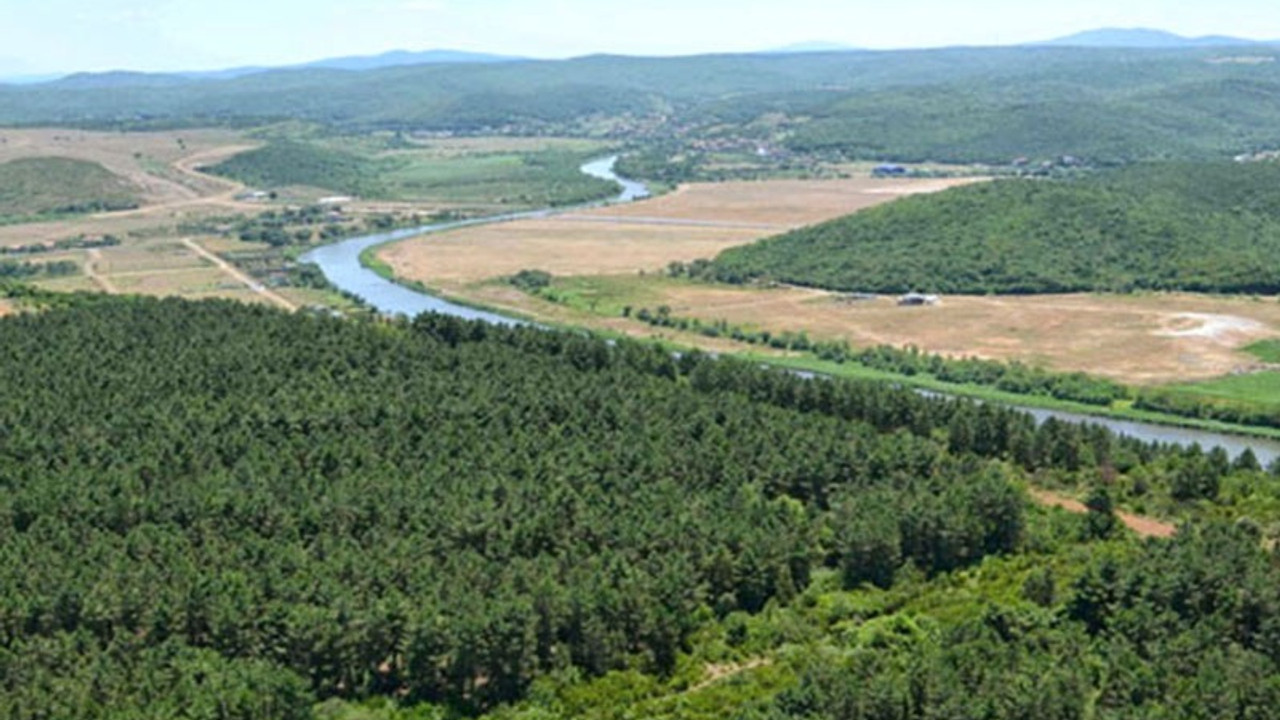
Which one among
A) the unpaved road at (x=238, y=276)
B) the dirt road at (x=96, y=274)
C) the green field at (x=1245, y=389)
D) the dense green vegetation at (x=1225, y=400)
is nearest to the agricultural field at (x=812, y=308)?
the green field at (x=1245, y=389)

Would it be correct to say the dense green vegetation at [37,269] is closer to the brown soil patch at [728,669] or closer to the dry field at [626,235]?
the dry field at [626,235]

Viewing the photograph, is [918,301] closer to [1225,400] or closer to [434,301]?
[1225,400]

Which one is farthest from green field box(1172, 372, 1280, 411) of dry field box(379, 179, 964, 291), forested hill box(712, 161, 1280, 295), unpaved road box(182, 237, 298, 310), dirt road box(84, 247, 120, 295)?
dirt road box(84, 247, 120, 295)

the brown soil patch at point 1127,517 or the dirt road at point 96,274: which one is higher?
the dirt road at point 96,274

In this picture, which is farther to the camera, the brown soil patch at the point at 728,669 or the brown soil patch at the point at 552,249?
the brown soil patch at the point at 552,249

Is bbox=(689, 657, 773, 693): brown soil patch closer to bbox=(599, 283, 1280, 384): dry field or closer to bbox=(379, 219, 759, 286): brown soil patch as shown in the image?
bbox=(599, 283, 1280, 384): dry field

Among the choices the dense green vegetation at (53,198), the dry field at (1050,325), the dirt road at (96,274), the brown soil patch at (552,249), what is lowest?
the dry field at (1050,325)
